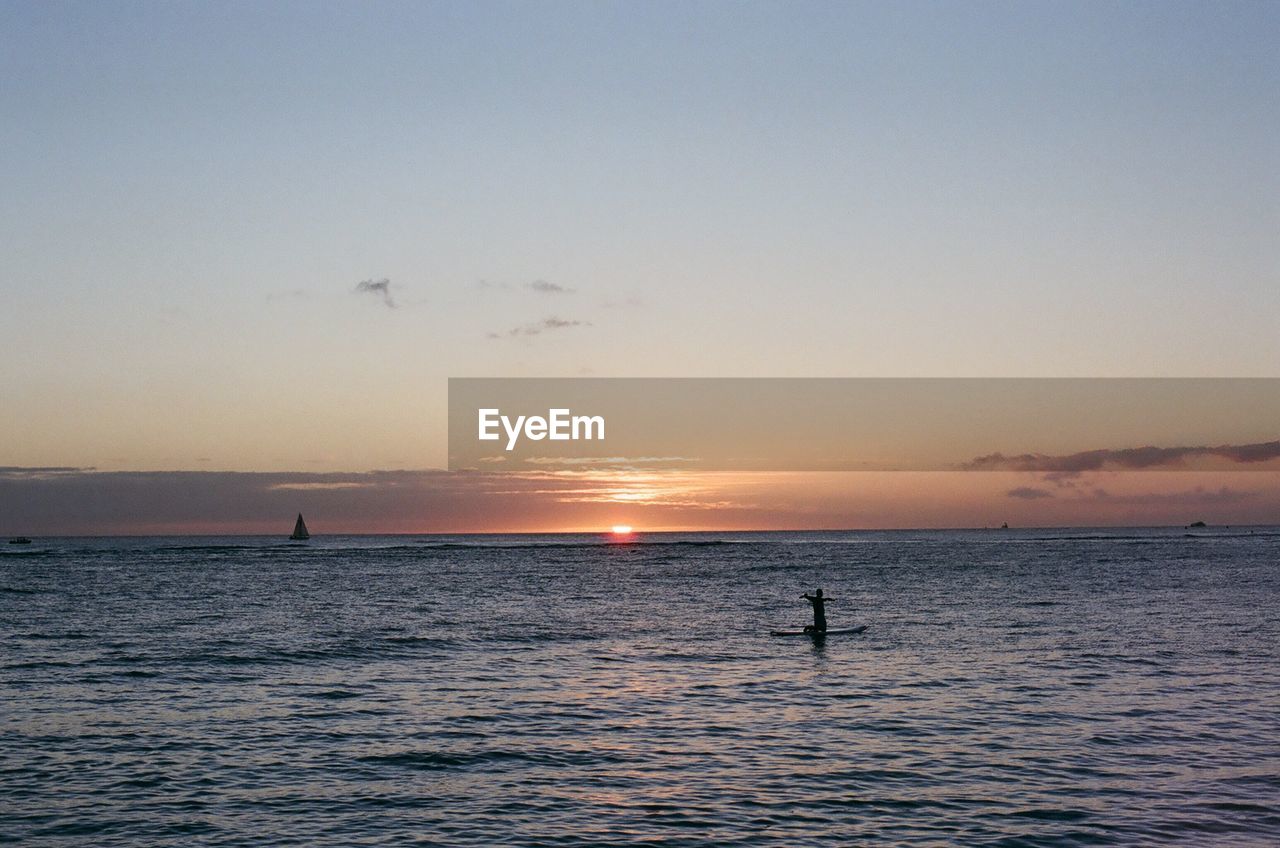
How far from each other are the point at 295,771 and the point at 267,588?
3072 inches

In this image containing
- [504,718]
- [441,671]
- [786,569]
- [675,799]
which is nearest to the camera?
[675,799]

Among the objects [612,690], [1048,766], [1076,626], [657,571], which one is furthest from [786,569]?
[1048,766]

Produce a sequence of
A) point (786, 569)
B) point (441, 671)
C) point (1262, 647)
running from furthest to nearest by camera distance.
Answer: point (786, 569) < point (1262, 647) < point (441, 671)

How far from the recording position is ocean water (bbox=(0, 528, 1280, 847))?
2139 cm

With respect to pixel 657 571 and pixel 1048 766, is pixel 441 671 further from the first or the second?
pixel 657 571

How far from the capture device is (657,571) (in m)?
136

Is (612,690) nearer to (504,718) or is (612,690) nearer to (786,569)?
(504,718)

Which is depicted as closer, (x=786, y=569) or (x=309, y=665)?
(x=309, y=665)

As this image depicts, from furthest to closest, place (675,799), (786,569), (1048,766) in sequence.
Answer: (786,569), (1048,766), (675,799)

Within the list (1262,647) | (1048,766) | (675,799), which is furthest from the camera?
(1262,647)

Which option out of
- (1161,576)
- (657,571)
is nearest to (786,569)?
(657,571)

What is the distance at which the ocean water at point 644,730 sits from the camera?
21.4 meters

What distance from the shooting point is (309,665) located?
43906mm

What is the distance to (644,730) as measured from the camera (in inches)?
1180
